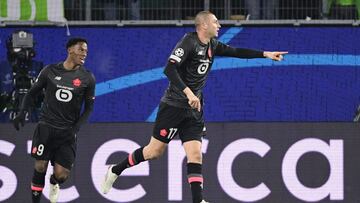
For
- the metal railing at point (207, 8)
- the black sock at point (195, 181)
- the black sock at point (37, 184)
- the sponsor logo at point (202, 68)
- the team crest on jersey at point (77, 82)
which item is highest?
the metal railing at point (207, 8)

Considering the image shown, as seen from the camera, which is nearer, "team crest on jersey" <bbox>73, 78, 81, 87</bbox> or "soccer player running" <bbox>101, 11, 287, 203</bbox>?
"soccer player running" <bbox>101, 11, 287, 203</bbox>

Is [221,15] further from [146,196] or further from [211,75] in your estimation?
[146,196]

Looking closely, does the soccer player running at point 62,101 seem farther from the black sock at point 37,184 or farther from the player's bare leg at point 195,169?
the player's bare leg at point 195,169

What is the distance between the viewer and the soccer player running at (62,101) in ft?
37.2

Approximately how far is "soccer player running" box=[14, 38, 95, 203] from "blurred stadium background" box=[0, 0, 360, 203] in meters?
1.71

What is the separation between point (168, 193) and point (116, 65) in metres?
1.88

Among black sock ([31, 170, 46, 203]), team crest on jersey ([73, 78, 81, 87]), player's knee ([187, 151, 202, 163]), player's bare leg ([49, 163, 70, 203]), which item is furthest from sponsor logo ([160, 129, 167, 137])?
black sock ([31, 170, 46, 203])

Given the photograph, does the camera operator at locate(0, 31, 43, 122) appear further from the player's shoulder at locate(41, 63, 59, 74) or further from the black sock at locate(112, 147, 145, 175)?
the black sock at locate(112, 147, 145, 175)

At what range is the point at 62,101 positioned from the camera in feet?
37.3

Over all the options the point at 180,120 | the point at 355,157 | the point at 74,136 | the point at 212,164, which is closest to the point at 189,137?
the point at 180,120

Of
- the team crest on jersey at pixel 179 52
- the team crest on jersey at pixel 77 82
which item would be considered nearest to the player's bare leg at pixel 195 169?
the team crest on jersey at pixel 179 52

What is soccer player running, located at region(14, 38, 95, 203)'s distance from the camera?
1134 cm

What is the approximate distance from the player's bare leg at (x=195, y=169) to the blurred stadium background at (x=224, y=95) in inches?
101

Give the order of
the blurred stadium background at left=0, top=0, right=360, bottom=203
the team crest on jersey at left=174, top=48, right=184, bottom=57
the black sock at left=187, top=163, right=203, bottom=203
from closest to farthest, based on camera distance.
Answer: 1. the team crest on jersey at left=174, top=48, right=184, bottom=57
2. the black sock at left=187, top=163, right=203, bottom=203
3. the blurred stadium background at left=0, top=0, right=360, bottom=203
